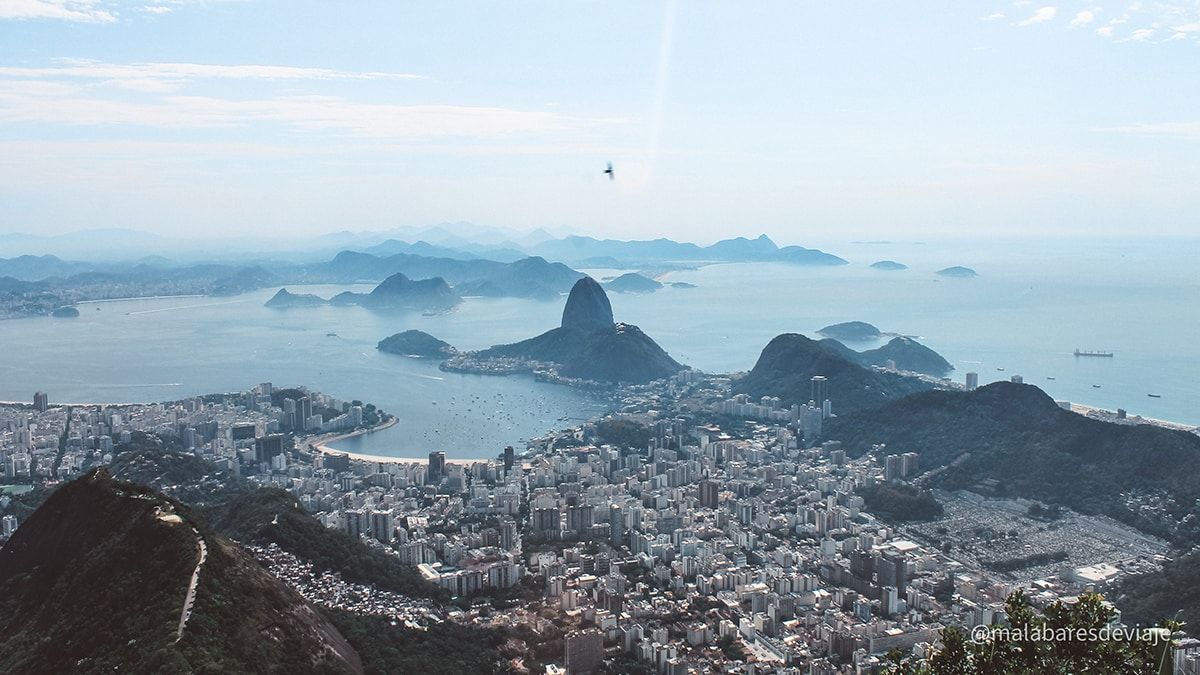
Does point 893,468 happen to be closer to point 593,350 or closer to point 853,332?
point 593,350

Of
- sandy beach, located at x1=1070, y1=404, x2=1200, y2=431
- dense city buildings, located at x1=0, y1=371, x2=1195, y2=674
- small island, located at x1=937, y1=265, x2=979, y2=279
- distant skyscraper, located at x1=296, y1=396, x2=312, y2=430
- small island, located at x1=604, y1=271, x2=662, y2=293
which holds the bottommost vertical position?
dense city buildings, located at x1=0, y1=371, x2=1195, y2=674

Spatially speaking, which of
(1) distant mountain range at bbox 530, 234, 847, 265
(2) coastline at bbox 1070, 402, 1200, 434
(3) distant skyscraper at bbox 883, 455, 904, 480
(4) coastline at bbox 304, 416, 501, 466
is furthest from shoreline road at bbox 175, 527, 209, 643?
(1) distant mountain range at bbox 530, 234, 847, 265

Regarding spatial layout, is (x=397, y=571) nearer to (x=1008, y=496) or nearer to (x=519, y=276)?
(x=1008, y=496)

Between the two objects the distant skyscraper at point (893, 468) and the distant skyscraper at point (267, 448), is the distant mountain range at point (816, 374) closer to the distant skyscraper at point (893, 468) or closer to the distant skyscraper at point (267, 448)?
the distant skyscraper at point (893, 468)

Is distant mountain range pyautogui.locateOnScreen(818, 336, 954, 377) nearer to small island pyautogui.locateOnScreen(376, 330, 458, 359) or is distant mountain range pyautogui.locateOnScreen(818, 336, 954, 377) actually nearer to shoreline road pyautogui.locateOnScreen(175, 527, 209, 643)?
small island pyautogui.locateOnScreen(376, 330, 458, 359)

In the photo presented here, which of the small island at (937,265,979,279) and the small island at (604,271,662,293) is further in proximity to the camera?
the small island at (937,265,979,279)

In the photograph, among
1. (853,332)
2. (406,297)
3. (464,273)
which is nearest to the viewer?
(853,332)

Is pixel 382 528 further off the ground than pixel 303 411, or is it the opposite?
pixel 303 411

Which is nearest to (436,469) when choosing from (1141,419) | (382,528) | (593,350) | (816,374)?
(382,528)
